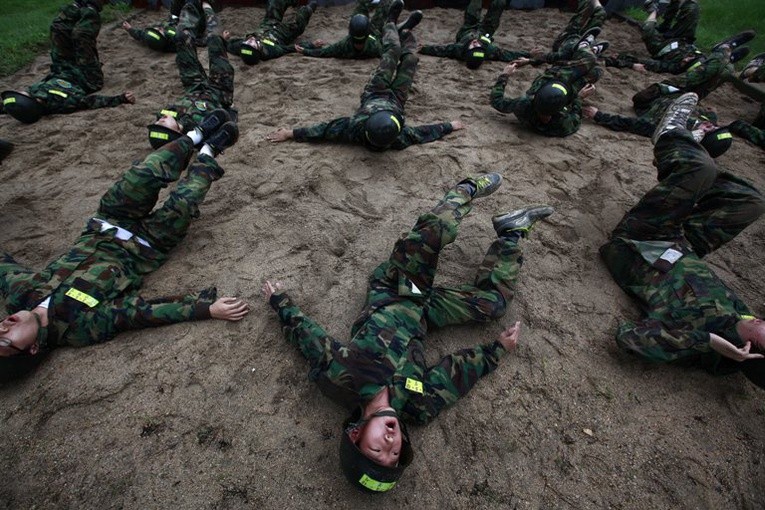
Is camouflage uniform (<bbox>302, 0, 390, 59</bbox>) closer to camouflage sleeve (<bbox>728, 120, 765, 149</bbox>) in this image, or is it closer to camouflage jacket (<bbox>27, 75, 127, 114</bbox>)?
camouflage jacket (<bbox>27, 75, 127, 114</bbox>)

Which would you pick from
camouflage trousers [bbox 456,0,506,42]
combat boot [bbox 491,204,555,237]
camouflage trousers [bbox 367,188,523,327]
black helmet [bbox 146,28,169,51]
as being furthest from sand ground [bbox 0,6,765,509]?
camouflage trousers [bbox 456,0,506,42]

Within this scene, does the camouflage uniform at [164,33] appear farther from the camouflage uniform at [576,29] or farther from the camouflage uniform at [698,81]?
the camouflage uniform at [698,81]

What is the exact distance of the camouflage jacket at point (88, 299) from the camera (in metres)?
2.41

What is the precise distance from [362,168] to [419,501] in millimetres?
2856

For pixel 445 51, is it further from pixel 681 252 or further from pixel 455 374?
pixel 455 374

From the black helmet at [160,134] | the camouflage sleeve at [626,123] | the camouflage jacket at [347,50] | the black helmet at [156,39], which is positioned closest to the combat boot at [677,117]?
the camouflage sleeve at [626,123]

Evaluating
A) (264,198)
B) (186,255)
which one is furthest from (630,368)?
(186,255)

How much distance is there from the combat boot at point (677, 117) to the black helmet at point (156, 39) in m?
6.65

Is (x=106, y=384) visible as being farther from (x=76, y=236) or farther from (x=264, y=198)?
(x=264, y=198)

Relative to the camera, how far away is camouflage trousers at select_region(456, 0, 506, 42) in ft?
19.7

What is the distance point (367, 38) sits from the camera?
5.36m

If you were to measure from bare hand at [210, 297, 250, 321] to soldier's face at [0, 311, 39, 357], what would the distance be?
3.33ft

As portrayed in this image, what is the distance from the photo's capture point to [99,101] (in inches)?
182

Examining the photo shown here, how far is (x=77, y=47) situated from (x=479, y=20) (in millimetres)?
5971
